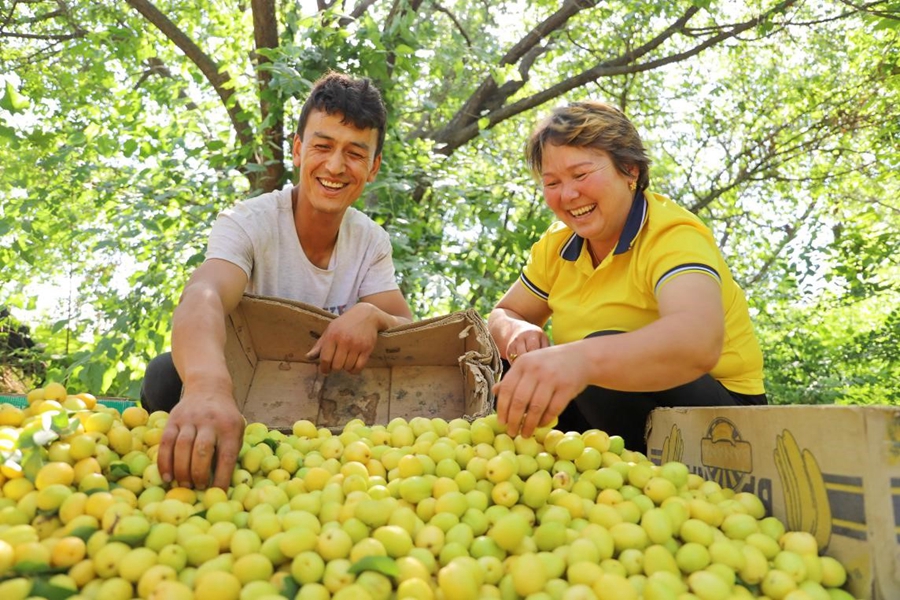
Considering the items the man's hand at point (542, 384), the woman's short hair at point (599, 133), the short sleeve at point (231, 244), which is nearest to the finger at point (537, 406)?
the man's hand at point (542, 384)

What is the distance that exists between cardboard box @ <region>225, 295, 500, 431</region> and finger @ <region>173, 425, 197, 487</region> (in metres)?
1.09

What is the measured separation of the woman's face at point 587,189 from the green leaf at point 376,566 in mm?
1345

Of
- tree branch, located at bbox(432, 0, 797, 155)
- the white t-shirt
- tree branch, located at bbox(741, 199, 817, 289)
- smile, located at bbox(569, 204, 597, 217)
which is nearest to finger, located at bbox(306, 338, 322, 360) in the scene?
the white t-shirt

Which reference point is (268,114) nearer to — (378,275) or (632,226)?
(378,275)

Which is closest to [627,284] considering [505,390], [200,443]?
[505,390]

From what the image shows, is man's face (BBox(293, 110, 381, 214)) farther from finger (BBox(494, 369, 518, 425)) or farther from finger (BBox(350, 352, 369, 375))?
finger (BBox(494, 369, 518, 425))

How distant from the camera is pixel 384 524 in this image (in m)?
1.36

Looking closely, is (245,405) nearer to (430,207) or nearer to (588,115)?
(588,115)

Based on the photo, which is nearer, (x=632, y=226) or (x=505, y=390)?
(x=505, y=390)

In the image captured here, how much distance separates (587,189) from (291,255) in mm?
1214

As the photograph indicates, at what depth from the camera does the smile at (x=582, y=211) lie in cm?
219

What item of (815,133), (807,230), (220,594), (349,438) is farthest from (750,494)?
(815,133)

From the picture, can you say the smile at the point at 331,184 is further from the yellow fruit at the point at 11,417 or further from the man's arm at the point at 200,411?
the yellow fruit at the point at 11,417

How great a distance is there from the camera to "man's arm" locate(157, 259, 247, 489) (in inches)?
57.2
